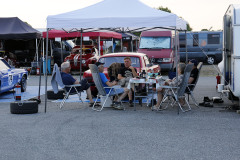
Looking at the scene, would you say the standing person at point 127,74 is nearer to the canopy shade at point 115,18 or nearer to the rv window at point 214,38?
the canopy shade at point 115,18

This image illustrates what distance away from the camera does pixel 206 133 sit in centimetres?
753

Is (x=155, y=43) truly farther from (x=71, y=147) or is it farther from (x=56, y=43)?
(x=71, y=147)

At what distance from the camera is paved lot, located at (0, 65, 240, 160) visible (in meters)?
6.00

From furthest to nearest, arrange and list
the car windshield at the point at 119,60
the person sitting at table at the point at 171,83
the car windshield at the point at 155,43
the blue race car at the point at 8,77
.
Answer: the car windshield at the point at 155,43, the car windshield at the point at 119,60, the blue race car at the point at 8,77, the person sitting at table at the point at 171,83

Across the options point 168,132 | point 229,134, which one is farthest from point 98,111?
point 229,134

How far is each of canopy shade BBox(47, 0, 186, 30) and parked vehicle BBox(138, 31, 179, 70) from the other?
1130 centimetres

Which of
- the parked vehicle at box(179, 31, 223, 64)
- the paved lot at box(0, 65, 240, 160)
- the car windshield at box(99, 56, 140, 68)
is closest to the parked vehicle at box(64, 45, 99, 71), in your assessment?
the parked vehicle at box(179, 31, 223, 64)

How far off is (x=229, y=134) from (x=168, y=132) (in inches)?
41.2

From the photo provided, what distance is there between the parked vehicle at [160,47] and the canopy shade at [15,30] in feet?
19.2

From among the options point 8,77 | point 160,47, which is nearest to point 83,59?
point 160,47

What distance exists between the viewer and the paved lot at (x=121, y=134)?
6.00 metres

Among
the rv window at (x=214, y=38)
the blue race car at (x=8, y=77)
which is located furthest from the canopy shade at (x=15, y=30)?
the rv window at (x=214, y=38)

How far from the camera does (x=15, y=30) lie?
22969mm

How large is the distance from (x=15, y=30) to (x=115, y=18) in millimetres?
13379
